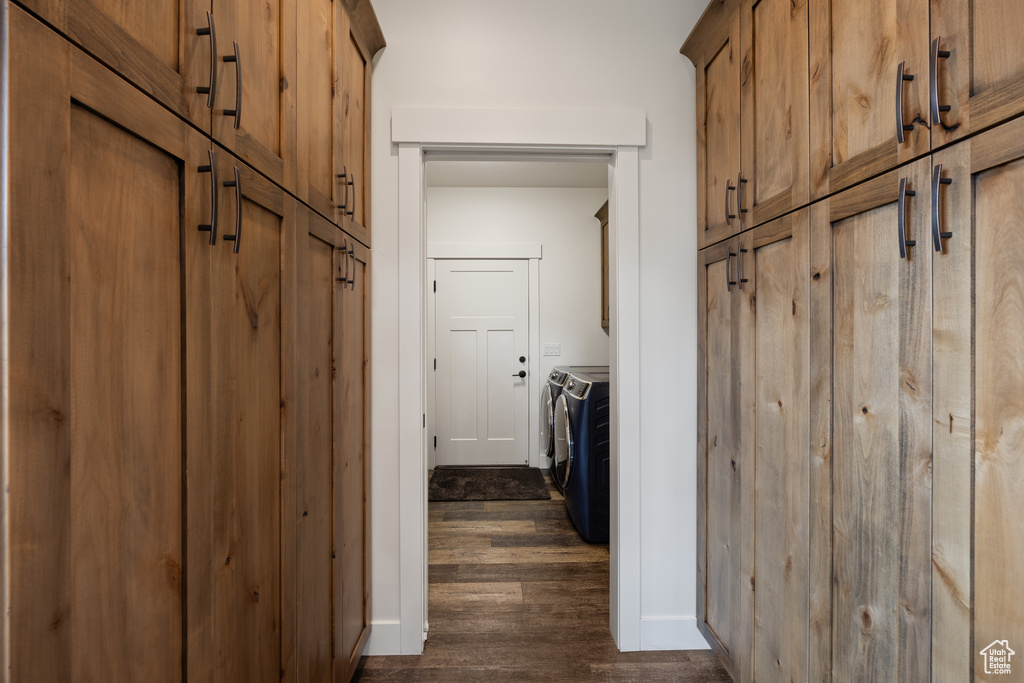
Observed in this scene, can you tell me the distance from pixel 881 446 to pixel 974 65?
0.67m

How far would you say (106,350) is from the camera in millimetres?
657

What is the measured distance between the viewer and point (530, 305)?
4.88 meters

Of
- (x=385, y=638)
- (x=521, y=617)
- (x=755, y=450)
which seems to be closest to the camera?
(x=755, y=450)

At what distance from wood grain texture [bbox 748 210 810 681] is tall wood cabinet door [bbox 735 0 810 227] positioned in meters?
0.11

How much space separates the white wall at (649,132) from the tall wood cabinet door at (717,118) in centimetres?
7

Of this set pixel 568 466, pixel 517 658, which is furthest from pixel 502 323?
pixel 517 658

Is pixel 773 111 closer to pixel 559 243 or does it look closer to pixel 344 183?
pixel 344 183

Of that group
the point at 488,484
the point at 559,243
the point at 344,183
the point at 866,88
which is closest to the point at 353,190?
the point at 344,183

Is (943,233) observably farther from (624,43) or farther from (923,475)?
(624,43)

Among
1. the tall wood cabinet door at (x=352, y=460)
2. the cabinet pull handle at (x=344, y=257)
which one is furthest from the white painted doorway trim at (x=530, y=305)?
the cabinet pull handle at (x=344, y=257)

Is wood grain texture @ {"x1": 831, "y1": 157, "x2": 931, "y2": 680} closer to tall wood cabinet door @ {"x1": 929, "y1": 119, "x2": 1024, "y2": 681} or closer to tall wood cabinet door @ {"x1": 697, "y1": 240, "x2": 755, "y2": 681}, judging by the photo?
tall wood cabinet door @ {"x1": 929, "y1": 119, "x2": 1024, "y2": 681}

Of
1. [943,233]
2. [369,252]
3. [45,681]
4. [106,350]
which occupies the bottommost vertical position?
[45,681]

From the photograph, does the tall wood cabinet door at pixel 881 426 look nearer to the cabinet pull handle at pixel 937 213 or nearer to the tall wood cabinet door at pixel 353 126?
the cabinet pull handle at pixel 937 213

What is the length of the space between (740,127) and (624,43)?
28.6 inches
